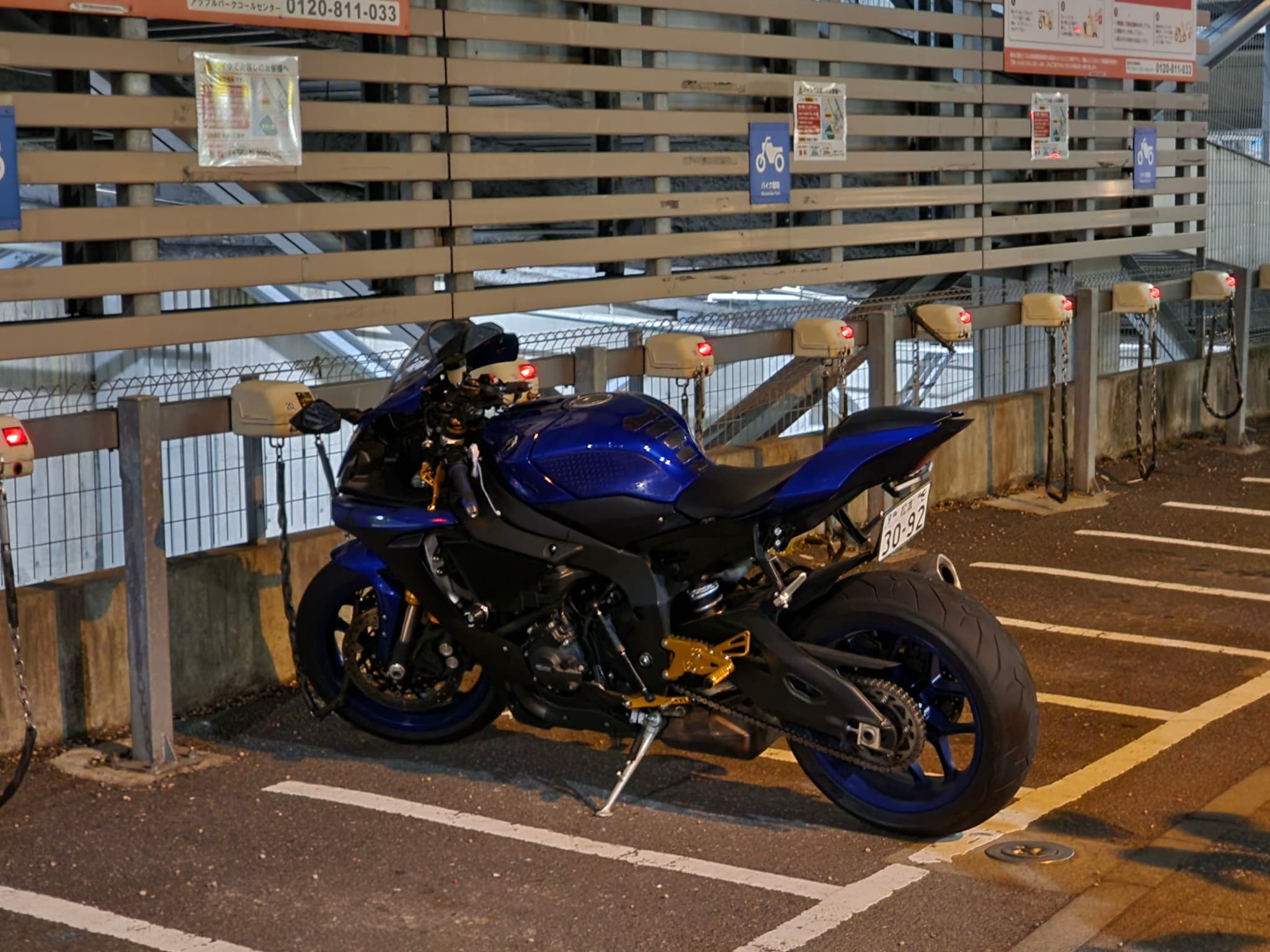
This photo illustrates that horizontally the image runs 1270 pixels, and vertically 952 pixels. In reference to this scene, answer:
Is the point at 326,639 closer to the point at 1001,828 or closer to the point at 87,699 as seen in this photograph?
the point at 87,699

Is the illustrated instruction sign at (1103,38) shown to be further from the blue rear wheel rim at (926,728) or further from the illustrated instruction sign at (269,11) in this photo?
the blue rear wheel rim at (926,728)

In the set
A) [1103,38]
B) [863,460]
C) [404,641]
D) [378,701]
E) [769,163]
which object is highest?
[1103,38]

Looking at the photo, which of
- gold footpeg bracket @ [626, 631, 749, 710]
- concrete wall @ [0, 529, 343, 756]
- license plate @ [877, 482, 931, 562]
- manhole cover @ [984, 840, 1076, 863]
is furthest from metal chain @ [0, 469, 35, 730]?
manhole cover @ [984, 840, 1076, 863]

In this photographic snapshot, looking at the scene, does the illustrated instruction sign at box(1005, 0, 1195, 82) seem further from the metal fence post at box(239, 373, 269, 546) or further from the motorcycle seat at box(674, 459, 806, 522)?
the motorcycle seat at box(674, 459, 806, 522)

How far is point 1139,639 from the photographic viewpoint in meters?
7.27

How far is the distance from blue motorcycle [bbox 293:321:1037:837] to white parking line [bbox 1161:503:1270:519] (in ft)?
15.8

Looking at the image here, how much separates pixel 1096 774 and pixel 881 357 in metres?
3.68

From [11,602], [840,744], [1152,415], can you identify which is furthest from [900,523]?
[1152,415]

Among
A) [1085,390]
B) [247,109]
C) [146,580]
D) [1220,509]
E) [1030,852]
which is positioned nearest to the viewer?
[1030,852]

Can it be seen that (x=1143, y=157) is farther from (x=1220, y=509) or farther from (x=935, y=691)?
(x=935, y=691)

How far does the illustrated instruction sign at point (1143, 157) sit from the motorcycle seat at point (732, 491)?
370 inches

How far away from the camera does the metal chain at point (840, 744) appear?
479cm

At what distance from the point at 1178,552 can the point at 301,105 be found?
4.74 m

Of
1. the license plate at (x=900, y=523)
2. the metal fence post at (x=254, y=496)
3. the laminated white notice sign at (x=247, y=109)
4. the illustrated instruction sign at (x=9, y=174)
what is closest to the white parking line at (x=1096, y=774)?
the license plate at (x=900, y=523)
